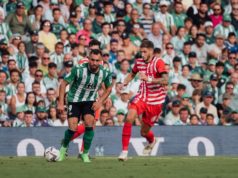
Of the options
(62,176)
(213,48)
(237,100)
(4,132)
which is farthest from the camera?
(213,48)

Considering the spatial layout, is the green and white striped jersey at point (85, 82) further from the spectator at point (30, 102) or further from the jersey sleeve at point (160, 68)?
the spectator at point (30, 102)

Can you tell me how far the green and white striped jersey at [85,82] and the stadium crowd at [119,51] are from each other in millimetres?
4080

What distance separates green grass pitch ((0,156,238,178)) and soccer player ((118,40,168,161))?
0.82m

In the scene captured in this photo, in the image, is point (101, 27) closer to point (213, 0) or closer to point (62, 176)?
point (213, 0)

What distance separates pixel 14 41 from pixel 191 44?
5.04 metres

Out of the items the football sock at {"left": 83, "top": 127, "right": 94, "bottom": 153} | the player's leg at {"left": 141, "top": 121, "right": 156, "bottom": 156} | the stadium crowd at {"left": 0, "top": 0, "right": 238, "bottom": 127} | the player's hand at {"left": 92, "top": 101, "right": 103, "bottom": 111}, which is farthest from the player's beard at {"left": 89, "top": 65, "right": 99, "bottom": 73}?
the stadium crowd at {"left": 0, "top": 0, "right": 238, "bottom": 127}

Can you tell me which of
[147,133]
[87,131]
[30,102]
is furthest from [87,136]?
[30,102]

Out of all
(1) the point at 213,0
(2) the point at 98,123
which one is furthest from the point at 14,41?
(1) the point at 213,0

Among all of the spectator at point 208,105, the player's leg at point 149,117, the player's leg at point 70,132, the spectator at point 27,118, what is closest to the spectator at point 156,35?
the spectator at point 208,105

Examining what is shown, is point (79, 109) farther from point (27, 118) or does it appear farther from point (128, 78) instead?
point (27, 118)

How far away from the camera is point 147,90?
18.9 m

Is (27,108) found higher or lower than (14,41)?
lower

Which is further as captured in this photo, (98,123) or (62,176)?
(98,123)

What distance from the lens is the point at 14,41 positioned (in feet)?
79.0
